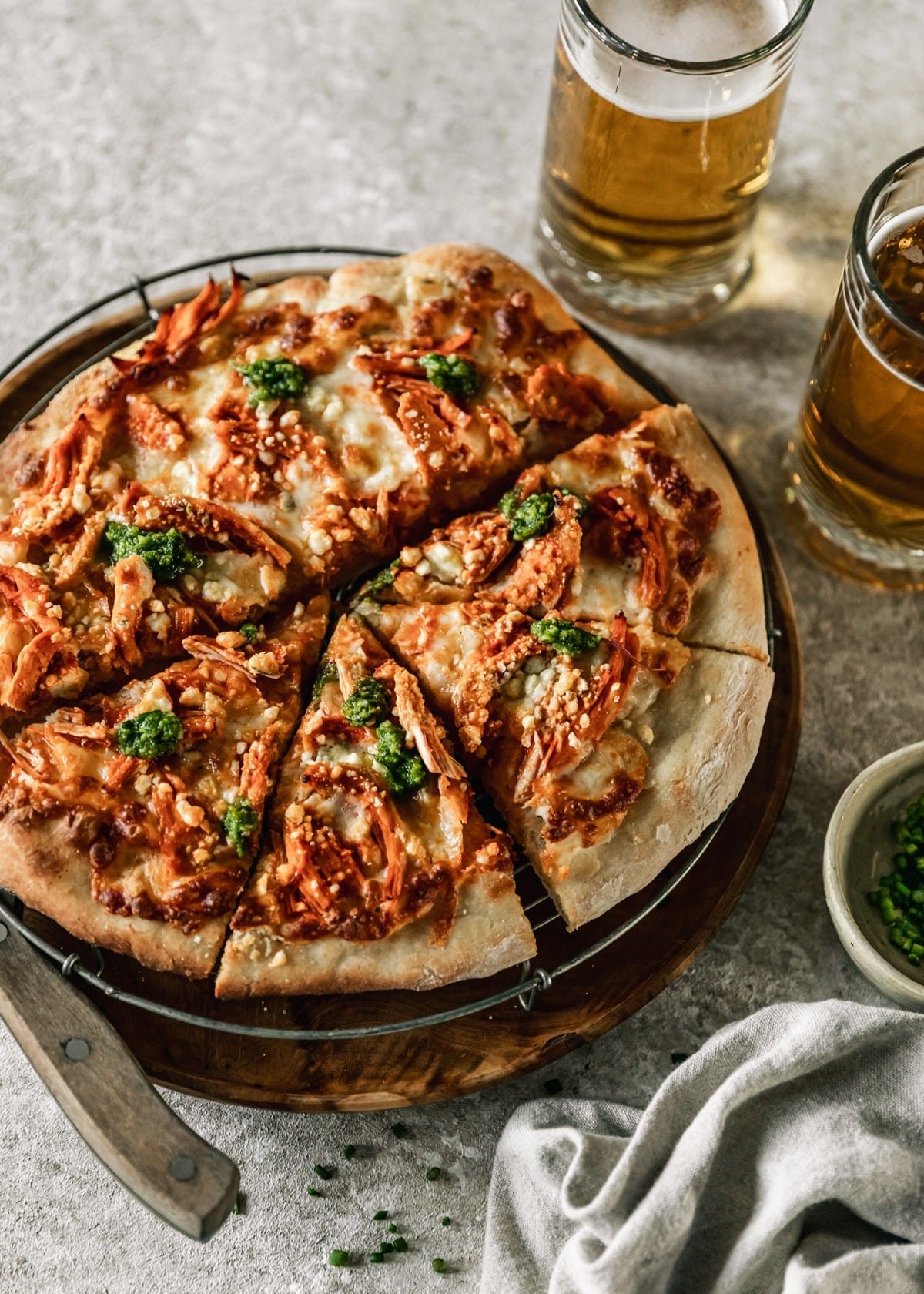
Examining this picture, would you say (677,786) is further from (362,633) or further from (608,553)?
(362,633)

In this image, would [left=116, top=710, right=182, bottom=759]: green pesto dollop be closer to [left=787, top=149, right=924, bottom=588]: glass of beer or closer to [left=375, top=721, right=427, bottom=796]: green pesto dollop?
[left=375, top=721, right=427, bottom=796]: green pesto dollop

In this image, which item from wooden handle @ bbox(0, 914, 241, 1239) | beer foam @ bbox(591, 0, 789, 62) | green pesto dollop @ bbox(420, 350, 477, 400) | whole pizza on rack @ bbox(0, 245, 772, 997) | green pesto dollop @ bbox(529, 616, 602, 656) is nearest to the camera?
wooden handle @ bbox(0, 914, 241, 1239)

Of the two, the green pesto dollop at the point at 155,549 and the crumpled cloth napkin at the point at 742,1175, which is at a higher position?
the green pesto dollop at the point at 155,549


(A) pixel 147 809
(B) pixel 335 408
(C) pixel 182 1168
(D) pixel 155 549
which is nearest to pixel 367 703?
(A) pixel 147 809

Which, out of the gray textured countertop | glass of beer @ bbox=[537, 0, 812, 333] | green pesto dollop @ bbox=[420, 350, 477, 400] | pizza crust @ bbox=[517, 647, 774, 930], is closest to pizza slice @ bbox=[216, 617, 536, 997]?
pizza crust @ bbox=[517, 647, 774, 930]

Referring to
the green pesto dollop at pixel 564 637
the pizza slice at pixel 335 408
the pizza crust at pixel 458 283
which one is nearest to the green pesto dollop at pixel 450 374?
the pizza slice at pixel 335 408

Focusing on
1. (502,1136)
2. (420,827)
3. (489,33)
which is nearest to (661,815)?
(420,827)

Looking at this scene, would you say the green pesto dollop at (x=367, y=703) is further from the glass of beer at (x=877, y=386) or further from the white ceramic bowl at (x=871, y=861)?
the glass of beer at (x=877, y=386)
